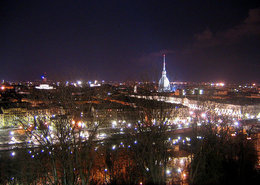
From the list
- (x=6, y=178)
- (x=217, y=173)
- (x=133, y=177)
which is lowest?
(x=6, y=178)

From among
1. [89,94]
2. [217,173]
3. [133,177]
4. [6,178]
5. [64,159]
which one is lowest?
[6,178]

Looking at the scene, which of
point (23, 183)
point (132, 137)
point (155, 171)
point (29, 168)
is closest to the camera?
point (155, 171)

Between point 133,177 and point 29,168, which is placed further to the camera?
point 29,168

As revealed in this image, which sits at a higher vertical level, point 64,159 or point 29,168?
point 64,159

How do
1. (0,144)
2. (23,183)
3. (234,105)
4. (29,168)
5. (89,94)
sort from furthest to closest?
(234,105), (0,144), (29,168), (23,183), (89,94)

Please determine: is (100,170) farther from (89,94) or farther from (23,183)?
(89,94)

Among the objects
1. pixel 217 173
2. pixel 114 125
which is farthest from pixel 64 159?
pixel 114 125

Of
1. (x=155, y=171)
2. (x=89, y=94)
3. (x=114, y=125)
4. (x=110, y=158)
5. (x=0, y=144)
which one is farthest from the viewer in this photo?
(x=114, y=125)

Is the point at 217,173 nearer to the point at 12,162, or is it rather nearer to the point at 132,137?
the point at 132,137

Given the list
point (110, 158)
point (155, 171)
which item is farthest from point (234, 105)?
point (155, 171)
